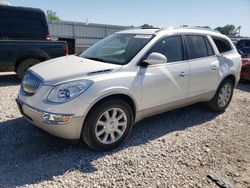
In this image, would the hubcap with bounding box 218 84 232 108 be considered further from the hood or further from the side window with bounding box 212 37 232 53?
the hood

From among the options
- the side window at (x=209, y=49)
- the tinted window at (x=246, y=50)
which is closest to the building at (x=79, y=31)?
the tinted window at (x=246, y=50)

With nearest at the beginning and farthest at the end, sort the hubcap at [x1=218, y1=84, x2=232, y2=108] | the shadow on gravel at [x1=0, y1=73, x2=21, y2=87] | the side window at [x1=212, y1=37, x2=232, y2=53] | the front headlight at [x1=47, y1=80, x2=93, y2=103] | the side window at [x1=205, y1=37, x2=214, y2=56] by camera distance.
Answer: the front headlight at [x1=47, y1=80, x2=93, y2=103] → the side window at [x1=205, y1=37, x2=214, y2=56] → the side window at [x1=212, y1=37, x2=232, y2=53] → the hubcap at [x1=218, y1=84, x2=232, y2=108] → the shadow on gravel at [x1=0, y1=73, x2=21, y2=87]

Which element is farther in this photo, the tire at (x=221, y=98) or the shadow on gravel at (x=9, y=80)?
the shadow on gravel at (x=9, y=80)

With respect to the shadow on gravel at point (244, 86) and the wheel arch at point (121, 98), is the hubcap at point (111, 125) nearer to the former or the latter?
the wheel arch at point (121, 98)

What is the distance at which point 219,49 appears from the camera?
514cm

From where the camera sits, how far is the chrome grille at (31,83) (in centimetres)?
327

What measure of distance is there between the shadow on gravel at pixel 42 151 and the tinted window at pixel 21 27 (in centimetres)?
411

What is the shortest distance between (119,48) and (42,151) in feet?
6.61

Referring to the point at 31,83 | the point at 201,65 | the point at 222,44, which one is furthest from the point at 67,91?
the point at 222,44

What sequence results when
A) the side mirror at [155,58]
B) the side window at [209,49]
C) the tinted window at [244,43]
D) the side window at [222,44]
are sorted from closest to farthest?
the side mirror at [155,58], the side window at [209,49], the side window at [222,44], the tinted window at [244,43]

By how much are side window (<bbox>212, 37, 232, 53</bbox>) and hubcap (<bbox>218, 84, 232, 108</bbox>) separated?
771 millimetres

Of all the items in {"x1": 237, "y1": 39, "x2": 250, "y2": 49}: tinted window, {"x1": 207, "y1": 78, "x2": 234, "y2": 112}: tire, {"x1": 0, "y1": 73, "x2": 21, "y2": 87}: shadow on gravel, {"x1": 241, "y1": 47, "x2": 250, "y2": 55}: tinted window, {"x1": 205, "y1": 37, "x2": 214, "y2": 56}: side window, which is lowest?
{"x1": 0, "y1": 73, "x2": 21, "y2": 87}: shadow on gravel

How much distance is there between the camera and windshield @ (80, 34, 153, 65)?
378cm

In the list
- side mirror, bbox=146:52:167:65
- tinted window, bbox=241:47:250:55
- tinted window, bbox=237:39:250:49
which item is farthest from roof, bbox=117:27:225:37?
tinted window, bbox=237:39:250:49
